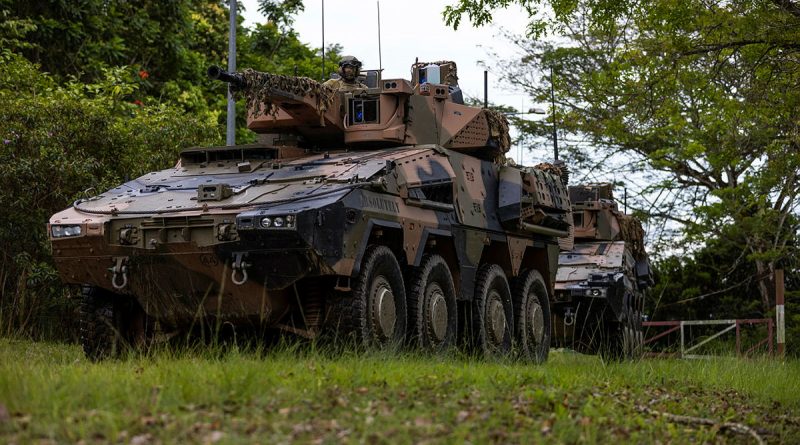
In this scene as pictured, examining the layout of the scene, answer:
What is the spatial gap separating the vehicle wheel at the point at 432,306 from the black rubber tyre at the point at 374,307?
377 mm

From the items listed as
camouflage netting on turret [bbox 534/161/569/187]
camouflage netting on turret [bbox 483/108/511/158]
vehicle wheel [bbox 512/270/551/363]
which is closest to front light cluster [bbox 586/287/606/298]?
camouflage netting on turret [bbox 534/161/569/187]

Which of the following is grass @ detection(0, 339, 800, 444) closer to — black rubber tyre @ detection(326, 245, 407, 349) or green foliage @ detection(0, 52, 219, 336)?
black rubber tyre @ detection(326, 245, 407, 349)

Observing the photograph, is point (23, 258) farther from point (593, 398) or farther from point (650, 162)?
point (650, 162)

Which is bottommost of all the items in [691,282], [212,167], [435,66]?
[691,282]

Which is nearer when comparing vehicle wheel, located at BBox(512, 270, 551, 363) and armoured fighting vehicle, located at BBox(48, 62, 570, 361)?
armoured fighting vehicle, located at BBox(48, 62, 570, 361)

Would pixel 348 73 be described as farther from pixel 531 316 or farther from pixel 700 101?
pixel 700 101

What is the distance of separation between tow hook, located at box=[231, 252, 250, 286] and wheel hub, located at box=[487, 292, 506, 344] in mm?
4165

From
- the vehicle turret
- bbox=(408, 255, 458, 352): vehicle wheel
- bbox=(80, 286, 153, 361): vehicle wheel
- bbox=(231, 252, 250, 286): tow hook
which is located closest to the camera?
bbox=(231, 252, 250, 286): tow hook

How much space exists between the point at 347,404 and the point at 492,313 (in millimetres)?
6876

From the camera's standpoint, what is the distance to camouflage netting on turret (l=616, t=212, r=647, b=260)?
2167cm

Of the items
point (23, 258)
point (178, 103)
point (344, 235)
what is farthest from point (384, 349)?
point (178, 103)

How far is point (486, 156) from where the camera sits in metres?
15.3

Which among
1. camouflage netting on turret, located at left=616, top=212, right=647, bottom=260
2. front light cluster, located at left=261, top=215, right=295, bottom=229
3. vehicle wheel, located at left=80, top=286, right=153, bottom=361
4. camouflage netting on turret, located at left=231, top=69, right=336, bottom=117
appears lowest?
vehicle wheel, located at left=80, top=286, right=153, bottom=361

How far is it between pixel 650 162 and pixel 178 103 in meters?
9.78
